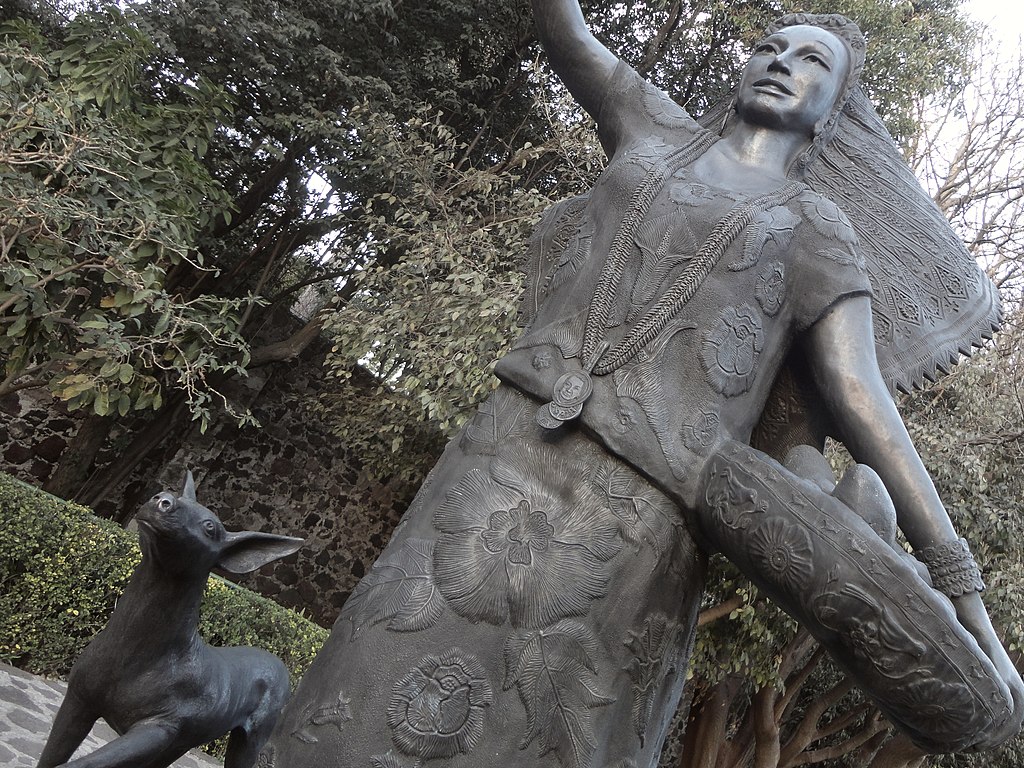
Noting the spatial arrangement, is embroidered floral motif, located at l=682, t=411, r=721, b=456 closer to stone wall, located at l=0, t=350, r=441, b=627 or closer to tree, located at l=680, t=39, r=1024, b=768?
tree, located at l=680, t=39, r=1024, b=768

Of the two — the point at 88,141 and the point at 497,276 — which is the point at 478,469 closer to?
the point at 88,141

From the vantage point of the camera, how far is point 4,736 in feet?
14.4

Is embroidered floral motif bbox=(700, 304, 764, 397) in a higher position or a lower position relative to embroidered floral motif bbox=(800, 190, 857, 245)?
lower

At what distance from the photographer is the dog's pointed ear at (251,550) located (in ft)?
6.15

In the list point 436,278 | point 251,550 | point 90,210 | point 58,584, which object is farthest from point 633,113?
point 436,278

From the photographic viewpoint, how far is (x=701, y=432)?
1.46m

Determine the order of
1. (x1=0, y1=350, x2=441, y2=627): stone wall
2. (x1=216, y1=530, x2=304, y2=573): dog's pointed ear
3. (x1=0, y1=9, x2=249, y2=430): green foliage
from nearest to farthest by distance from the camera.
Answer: (x1=216, y1=530, x2=304, y2=573): dog's pointed ear → (x1=0, y1=9, x2=249, y2=430): green foliage → (x1=0, y1=350, x2=441, y2=627): stone wall

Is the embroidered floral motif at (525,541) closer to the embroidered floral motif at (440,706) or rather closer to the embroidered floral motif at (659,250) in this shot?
the embroidered floral motif at (440,706)

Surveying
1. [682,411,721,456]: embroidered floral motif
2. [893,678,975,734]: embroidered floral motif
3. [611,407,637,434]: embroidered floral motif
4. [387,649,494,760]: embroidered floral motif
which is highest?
[682,411,721,456]: embroidered floral motif

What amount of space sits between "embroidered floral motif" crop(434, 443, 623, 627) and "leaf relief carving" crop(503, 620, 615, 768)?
0.11 feet

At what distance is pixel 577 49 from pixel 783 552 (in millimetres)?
1233

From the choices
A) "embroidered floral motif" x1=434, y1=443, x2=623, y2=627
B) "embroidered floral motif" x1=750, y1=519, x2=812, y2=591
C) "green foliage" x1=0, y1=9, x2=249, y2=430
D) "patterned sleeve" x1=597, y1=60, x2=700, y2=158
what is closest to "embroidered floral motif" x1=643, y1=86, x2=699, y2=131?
"patterned sleeve" x1=597, y1=60, x2=700, y2=158

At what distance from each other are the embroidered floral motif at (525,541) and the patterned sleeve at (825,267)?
1.78ft

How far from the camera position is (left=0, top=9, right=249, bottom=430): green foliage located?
5473 mm
